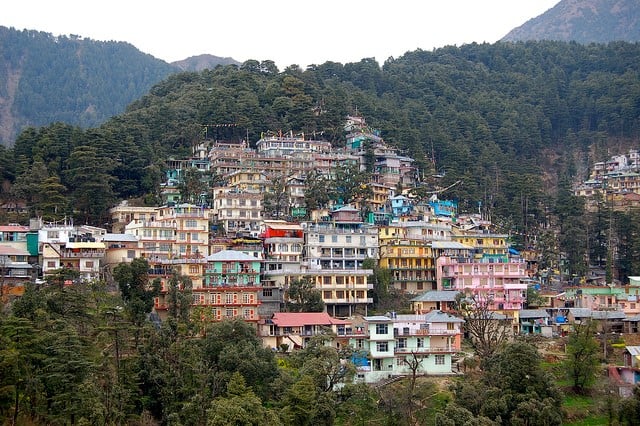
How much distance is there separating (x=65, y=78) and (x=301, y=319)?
11770cm

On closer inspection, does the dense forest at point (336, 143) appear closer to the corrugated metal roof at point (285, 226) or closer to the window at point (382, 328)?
the window at point (382, 328)

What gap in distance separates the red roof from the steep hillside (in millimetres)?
98508

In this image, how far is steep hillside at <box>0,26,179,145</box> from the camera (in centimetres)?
13812

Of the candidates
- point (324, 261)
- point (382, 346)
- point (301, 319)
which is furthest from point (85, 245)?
point (382, 346)

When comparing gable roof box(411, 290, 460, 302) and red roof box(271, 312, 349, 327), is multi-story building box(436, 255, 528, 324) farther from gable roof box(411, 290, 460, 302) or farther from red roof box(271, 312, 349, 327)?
red roof box(271, 312, 349, 327)

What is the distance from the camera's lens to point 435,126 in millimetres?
86375

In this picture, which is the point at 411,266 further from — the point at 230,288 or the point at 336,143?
the point at 336,143

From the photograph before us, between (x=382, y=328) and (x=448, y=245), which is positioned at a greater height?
(x=448, y=245)

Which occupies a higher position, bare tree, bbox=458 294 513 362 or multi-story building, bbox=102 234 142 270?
multi-story building, bbox=102 234 142 270

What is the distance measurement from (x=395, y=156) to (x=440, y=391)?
37.0 metres

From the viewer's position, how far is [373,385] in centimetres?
3975

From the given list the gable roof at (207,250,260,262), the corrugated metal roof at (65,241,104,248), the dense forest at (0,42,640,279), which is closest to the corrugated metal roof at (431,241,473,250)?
the dense forest at (0,42,640,279)

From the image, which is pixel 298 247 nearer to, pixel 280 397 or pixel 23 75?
pixel 280 397

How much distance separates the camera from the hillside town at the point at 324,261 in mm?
42688
